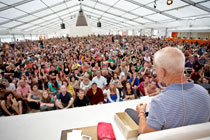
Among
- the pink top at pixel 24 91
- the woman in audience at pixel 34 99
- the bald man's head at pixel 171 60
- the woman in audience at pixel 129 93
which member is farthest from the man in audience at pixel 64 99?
the bald man's head at pixel 171 60

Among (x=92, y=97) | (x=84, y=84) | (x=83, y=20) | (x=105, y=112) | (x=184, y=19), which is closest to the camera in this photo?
(x=105, y=112)

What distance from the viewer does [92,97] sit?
10.7ft

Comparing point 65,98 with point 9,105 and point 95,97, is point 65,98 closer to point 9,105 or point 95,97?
point 95,97

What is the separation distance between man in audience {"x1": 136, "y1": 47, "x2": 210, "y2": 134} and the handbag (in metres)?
0.41

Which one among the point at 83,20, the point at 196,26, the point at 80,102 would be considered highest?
the point at 83,20

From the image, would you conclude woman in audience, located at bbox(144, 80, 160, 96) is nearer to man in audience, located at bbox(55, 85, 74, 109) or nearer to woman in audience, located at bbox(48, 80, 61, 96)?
man in audience, located at bbox(55, 85, 74, 109)

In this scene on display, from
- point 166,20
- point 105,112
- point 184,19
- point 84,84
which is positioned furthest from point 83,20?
point 105,112

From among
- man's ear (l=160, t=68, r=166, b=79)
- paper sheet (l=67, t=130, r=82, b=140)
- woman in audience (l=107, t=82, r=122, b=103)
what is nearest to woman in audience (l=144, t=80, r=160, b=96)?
woman in audience (l=107, t=82, r=122, b=103)

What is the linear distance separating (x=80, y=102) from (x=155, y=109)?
2.50 metres

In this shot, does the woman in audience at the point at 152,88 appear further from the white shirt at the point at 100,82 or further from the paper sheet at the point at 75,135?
the paper sheet at the point at 75,135

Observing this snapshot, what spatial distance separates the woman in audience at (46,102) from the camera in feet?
10.0

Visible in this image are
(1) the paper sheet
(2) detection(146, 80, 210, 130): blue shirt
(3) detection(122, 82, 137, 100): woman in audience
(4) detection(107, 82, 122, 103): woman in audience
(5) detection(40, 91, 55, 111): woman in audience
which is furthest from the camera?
(3) detection(122, 82, 137, 100): woman in audience

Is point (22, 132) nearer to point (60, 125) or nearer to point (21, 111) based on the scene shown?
point (60, 125)

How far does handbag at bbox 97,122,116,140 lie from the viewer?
108cm
